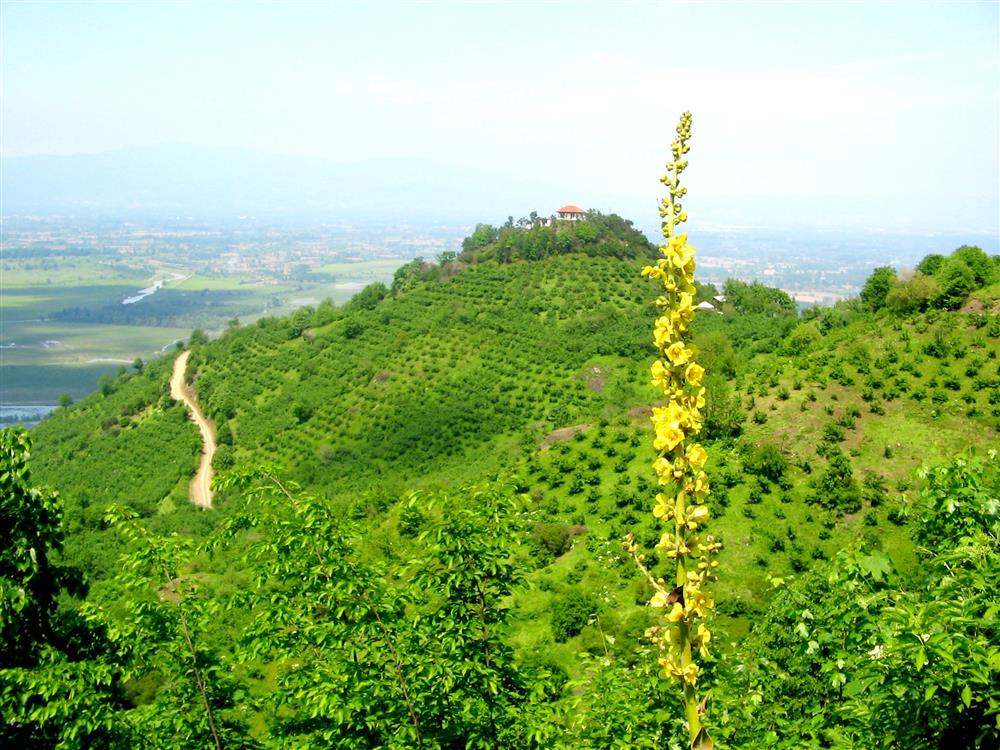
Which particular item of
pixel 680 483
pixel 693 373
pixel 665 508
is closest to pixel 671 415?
pixel 693 373

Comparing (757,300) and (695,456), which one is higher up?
(695,456)

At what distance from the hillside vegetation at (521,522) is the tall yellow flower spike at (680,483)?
94.5 inches

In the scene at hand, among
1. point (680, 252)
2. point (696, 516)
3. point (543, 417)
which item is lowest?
point (543, 417)

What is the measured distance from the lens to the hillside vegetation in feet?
19.8

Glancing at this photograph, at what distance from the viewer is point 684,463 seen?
2.82m

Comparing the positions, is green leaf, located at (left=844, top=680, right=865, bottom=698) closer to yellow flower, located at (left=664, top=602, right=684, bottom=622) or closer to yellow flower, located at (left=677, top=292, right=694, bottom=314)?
yellow flower, located at (left=664, top=602, right=684, bottom=622)

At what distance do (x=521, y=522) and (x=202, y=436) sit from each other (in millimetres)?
49202

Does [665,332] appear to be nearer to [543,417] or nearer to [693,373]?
[693,373]

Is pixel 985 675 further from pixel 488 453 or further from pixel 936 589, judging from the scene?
pixel 488 453

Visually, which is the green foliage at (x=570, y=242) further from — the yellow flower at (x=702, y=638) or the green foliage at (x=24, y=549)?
the yellow flower at (x=702, y=638)

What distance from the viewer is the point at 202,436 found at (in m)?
50.5

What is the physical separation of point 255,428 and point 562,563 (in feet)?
111

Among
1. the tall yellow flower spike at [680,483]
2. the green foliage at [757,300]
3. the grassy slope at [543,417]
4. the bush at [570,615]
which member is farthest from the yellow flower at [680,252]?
the green foliage at [757,300]

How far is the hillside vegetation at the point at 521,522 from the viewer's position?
6.02 m
